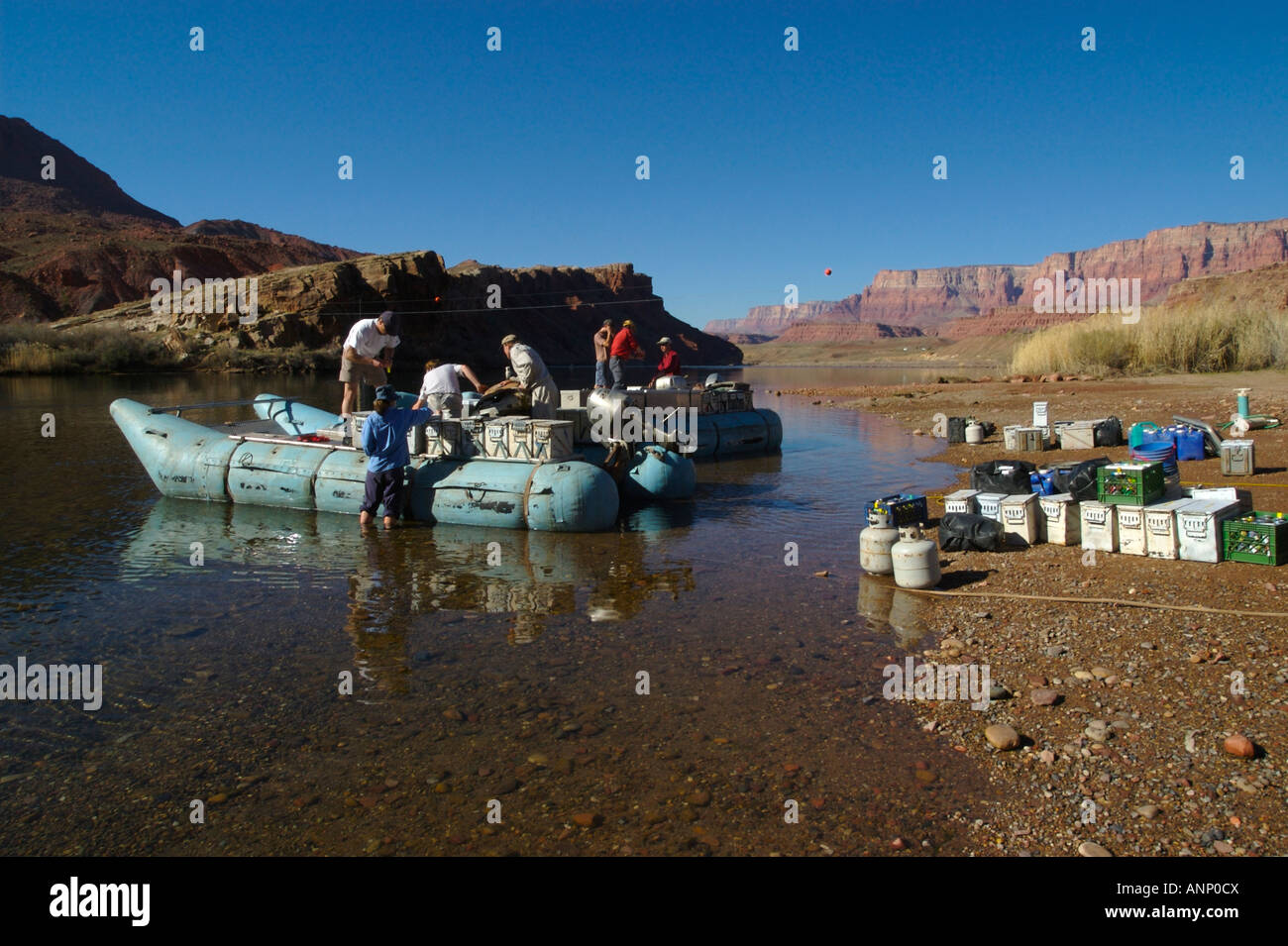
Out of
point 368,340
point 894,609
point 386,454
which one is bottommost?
point 894,609

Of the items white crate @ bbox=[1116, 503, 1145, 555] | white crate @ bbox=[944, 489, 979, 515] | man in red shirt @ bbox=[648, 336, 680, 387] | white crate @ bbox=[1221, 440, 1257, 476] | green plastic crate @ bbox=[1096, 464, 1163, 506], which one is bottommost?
white crate @ bbox=[1116, 503, 1145, 555]

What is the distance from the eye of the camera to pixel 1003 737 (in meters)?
4.78

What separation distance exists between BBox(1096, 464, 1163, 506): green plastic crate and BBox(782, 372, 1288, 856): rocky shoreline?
557 mm

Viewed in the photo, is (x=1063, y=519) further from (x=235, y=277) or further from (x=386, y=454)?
(x=235, y=277)

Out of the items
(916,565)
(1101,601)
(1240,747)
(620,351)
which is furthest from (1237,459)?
(620,351)

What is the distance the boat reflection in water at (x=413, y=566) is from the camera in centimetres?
769

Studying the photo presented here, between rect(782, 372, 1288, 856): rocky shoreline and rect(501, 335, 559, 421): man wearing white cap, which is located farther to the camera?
rect(501, 335, 559, 421): man wearing white cap

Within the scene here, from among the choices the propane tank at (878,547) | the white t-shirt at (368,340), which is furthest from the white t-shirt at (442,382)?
the propane tank at (878,547)

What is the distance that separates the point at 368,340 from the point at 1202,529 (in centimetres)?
1044

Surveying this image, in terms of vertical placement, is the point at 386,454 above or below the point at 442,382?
below

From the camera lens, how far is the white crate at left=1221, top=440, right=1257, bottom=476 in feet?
35.2

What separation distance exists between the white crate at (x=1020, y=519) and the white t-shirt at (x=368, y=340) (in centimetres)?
859

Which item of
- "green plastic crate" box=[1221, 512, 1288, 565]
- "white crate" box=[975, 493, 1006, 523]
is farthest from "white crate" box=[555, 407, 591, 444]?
"green plastic crate" box=[1221, 512, 1288, 565]

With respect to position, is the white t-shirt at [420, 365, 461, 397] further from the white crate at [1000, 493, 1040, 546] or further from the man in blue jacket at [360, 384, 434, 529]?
the white crate at [1000, 493, 1040, 546]
